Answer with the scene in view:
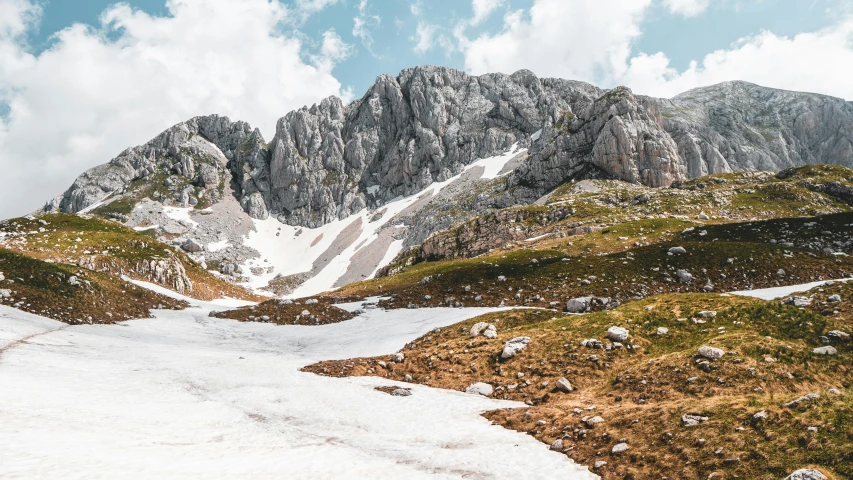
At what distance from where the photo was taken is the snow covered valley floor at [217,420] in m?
10.9

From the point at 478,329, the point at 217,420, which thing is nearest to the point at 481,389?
the point at 478,329

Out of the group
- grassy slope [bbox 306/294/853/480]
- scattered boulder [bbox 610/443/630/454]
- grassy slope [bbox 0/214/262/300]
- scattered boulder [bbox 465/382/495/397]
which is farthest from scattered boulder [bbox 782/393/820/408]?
grassy slope [bbox 0/214/262/300]

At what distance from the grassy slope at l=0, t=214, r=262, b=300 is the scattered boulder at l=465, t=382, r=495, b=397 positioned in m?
52.6

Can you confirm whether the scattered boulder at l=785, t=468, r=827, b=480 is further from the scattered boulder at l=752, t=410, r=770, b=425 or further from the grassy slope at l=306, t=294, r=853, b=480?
the scattered boulder at l=752, t=410, r=770, b=425

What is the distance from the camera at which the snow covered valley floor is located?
35.8ft

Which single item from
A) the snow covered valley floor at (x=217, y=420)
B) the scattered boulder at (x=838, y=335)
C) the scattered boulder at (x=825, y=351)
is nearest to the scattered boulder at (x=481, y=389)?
the snow covered valley floor at (x=217, y=420)

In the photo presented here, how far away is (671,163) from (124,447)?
16602 centimetres

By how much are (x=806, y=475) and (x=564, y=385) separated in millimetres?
9390

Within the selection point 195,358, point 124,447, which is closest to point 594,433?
point 124,447

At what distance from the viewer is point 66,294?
103 feet

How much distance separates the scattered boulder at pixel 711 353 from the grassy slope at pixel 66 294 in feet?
→ 125

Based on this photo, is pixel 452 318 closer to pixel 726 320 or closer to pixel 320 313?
pixel 320 313

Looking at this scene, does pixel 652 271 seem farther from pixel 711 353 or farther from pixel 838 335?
pixel 711 353

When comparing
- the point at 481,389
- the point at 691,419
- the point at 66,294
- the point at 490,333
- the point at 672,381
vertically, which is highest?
the point at 66,294
